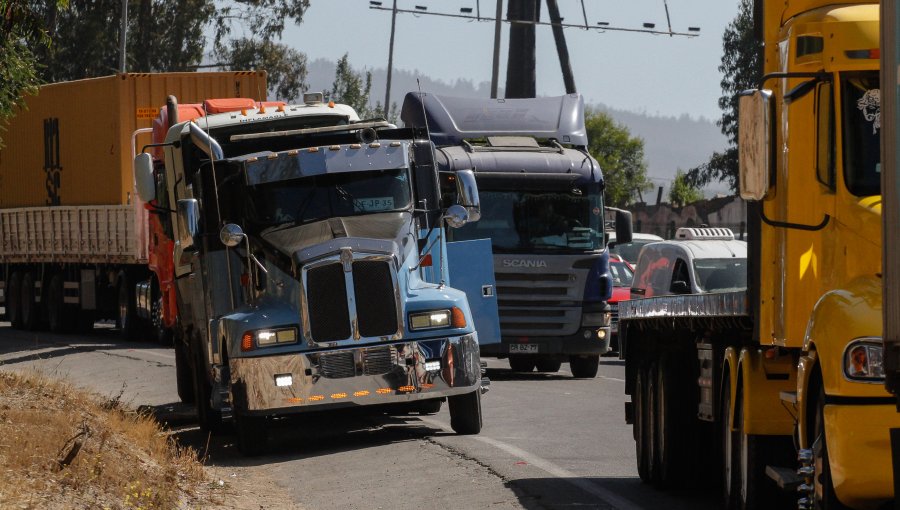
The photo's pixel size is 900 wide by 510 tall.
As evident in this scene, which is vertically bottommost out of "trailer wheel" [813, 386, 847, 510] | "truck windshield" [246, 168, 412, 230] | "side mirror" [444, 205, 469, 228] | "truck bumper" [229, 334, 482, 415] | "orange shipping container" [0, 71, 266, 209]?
"truck bumper" [229, 334, 482, 415]

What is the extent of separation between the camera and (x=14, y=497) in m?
9.69

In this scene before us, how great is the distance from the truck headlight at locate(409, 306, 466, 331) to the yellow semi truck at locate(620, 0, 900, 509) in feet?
14.4

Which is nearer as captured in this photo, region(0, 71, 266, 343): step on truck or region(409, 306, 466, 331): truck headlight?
region(409, 306, 466, 331): truck headlight

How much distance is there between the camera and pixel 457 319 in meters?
15.2

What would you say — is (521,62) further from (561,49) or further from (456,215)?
(456,215)

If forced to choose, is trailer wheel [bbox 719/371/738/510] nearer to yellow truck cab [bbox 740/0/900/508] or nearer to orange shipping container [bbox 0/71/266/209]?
yellow truck cab [bbox 740/0/900/508]

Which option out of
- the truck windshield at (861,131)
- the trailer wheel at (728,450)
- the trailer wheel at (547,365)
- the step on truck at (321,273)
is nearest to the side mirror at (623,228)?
the trailer wheel at (547,365)

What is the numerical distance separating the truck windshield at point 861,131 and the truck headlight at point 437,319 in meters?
6.87

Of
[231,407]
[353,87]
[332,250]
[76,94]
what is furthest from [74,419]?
[353,87]

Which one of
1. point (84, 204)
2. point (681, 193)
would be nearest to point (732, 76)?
point (681, 193)

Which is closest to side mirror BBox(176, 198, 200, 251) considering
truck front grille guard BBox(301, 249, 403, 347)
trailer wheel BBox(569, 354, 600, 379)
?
truck front grille guard BBox(301, 249, 403, 347)

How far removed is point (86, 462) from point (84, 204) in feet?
78.2

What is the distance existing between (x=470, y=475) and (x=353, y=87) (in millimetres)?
68394

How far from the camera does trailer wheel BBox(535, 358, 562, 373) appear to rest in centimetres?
2525
